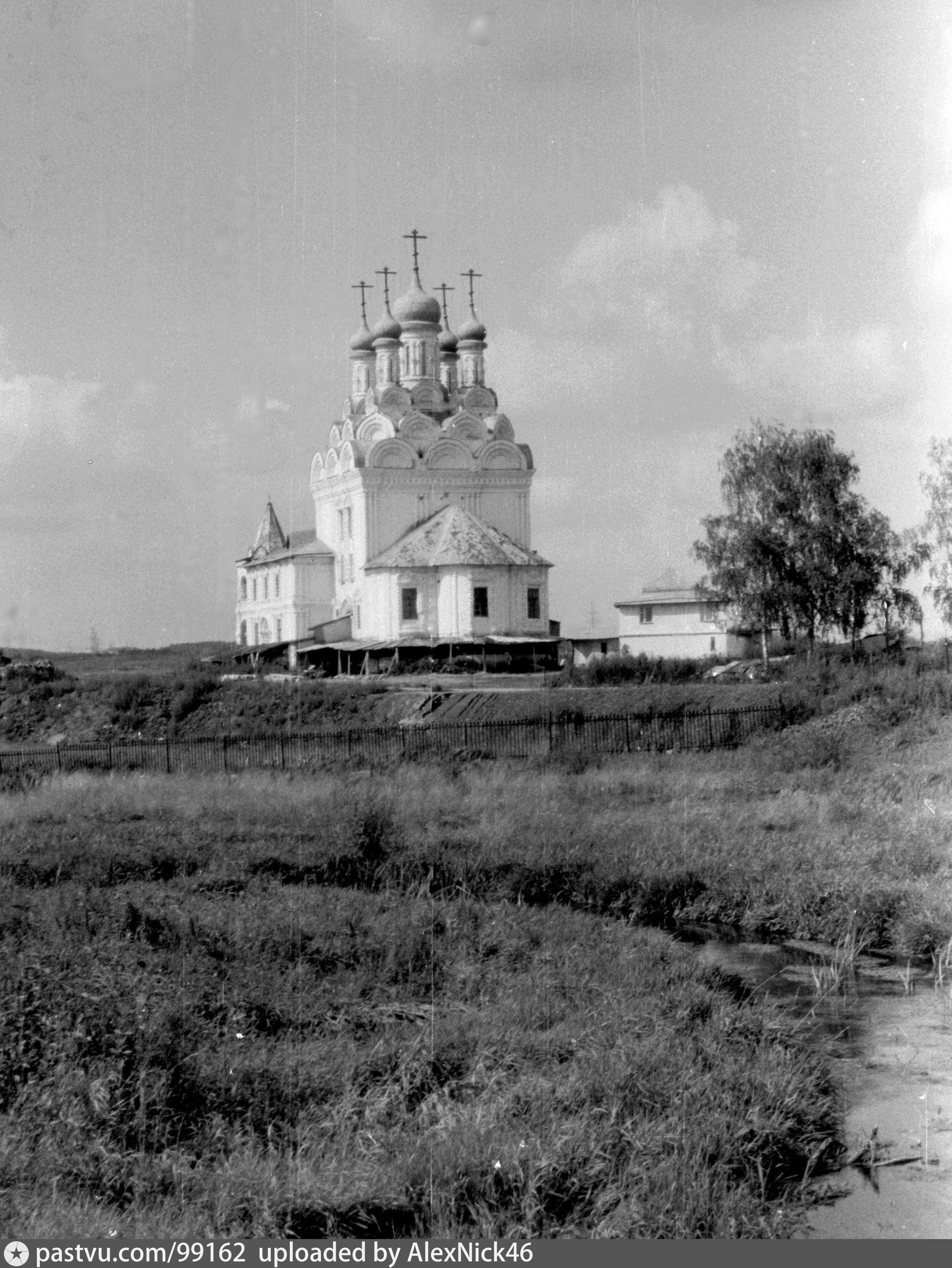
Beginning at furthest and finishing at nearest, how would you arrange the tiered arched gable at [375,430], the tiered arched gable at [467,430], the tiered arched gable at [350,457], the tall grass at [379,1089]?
the tiered arched gable at [467,430] < the tiered arched gable at [375,430] < the tiered arched gable at [350,457] < the tall grass at [379,1089]

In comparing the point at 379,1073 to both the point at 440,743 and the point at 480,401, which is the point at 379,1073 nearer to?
the point at 440,743

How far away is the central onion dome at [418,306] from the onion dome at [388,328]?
0.77 m

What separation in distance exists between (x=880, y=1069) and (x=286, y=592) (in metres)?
47.2

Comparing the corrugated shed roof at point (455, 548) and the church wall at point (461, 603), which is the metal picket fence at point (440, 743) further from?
the corrugated shed roof at point (455, 548)

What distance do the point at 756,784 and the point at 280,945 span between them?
1176 cm

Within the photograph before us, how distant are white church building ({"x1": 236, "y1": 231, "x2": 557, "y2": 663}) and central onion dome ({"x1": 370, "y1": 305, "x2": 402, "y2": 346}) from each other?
5 centimetres

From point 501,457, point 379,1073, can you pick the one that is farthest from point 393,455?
point 379,1073

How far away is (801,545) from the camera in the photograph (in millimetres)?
43188

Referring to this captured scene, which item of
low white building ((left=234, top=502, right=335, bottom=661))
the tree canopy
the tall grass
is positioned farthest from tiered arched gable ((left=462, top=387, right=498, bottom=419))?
the tall grass

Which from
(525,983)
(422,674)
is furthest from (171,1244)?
(422,674)

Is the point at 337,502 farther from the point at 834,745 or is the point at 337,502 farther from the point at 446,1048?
the point at 446,1048

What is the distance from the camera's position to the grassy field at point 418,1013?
7.38m

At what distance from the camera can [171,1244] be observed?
21.0 feet

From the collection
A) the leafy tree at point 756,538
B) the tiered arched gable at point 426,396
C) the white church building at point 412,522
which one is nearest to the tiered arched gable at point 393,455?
the white church building at point 412,522
